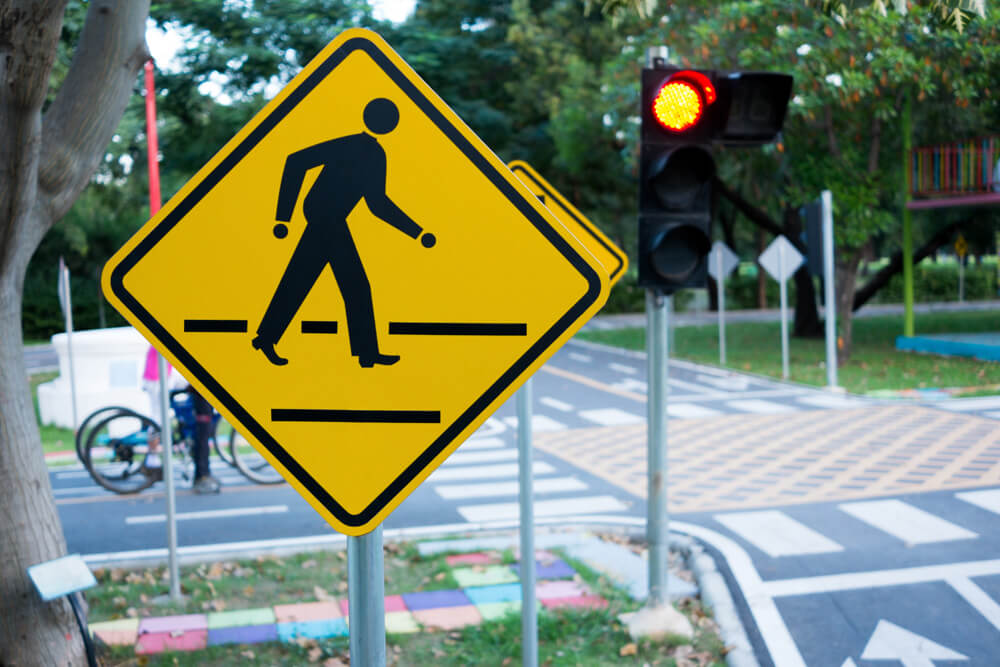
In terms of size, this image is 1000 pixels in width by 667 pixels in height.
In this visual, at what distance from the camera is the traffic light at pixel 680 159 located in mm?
5746

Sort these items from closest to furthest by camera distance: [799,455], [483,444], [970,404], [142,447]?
[142,447], [799,455], [483,444], [970,404]

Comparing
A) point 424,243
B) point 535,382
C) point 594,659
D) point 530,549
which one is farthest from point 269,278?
point 535,382

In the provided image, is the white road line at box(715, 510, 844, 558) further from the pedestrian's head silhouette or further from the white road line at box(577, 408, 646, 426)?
the pedestrian's head silhouette

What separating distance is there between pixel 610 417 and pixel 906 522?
7271 mm

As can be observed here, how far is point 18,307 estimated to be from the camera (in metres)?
5.28

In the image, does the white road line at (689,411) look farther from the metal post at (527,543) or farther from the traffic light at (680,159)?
the metal post at (527,543)

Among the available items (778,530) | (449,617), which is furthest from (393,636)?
(778,530)

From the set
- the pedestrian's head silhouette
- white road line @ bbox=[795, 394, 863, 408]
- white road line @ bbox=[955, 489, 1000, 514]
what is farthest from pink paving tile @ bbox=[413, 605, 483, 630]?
white road line @ bbox=[795, 394, 863, 408]

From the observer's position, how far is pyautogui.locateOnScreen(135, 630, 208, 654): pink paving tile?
5.86 meters

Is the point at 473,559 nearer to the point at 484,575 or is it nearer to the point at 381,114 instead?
the point at 484,575

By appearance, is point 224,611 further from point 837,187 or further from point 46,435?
point 837,187

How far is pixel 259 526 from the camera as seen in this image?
30.3ft

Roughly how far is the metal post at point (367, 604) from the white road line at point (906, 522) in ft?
22.1

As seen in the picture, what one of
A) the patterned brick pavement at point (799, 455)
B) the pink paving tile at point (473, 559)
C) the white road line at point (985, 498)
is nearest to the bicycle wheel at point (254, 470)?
the patterned brick pavement at point (799, 455)
